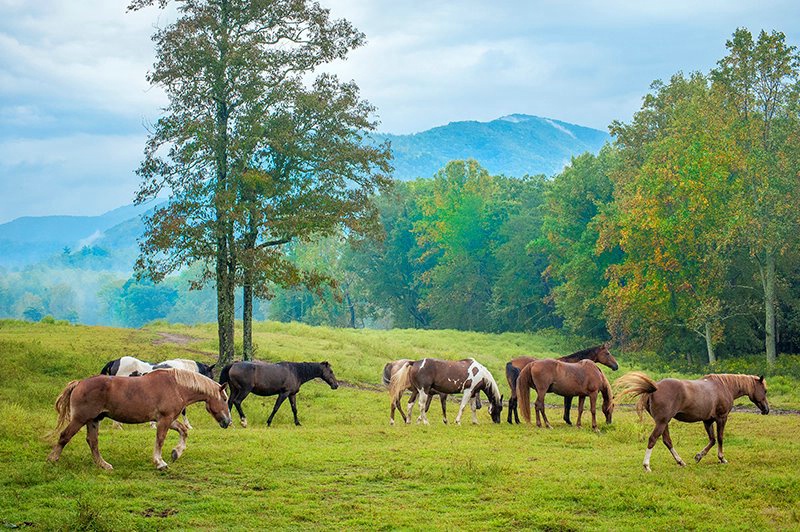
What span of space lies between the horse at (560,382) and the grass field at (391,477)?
89 cm

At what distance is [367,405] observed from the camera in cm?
2397

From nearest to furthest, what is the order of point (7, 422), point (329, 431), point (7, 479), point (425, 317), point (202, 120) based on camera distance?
point (7, 479), point (7, 422), point (329, 431), point (202, 120), point (425, 317)

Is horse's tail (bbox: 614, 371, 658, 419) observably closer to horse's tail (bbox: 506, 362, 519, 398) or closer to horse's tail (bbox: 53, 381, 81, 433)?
horse's tail (bbox: 506, 362, 519, 398)

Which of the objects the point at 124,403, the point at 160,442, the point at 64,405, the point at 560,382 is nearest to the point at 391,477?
the point at 160,442

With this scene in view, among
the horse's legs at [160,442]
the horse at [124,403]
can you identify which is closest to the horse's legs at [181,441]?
the horse at [124,403]

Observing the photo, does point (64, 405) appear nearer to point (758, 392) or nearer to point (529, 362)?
point (529, 362)

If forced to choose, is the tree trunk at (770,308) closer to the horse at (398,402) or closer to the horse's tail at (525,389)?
the horse at (398,402)

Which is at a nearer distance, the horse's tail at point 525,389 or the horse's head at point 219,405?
the horse's head at point 219,405

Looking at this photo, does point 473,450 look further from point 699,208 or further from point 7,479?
point 699,208

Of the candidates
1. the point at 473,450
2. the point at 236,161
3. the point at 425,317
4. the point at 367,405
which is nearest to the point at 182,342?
the point at 236,161

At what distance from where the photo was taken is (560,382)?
1945cm

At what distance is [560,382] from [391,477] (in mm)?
7550

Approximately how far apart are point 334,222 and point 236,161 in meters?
4.35

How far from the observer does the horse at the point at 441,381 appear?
805 inches
